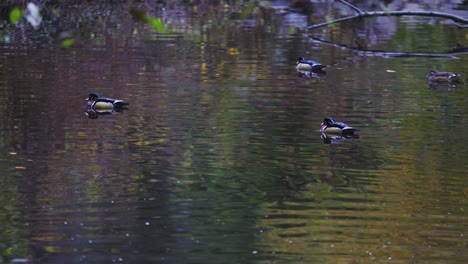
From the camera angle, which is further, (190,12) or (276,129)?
(190,12)

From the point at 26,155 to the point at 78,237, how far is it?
15.7ft

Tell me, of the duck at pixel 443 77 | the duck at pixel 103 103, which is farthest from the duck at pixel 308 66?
the duck at pixel 103 103

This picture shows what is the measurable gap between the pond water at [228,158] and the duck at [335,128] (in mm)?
209

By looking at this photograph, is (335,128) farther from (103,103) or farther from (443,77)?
(443,77)

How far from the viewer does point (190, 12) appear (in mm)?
42781

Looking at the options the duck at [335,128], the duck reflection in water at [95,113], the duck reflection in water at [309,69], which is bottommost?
the duck reflection in water at [309,69]

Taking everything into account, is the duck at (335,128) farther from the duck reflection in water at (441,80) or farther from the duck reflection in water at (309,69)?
the duck reflection in water at (309,69)

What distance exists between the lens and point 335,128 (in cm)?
1733

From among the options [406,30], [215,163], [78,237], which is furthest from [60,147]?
[406,30]

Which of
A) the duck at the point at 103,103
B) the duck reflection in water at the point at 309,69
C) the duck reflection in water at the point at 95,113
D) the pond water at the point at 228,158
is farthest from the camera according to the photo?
the duck reflection in water at the point at 309,69

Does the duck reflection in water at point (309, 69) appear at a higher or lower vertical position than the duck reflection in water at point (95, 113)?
lower

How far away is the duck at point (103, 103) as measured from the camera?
19625 millimetres

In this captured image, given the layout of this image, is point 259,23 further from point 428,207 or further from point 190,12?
point 428,207

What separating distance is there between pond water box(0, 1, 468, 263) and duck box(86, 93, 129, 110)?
0.25 meters
